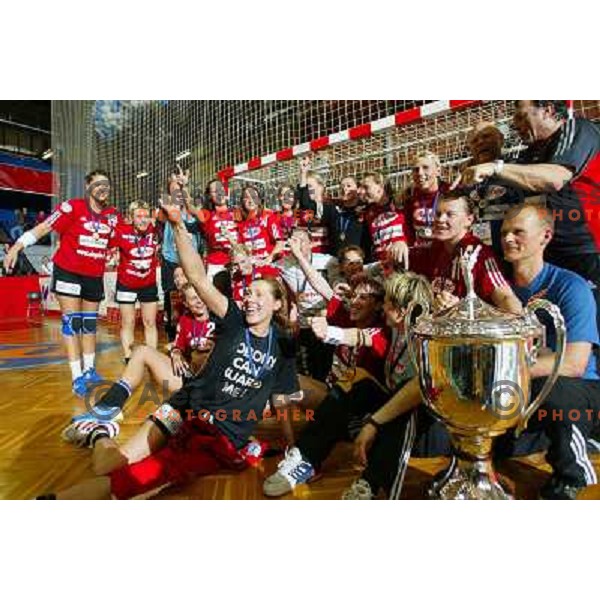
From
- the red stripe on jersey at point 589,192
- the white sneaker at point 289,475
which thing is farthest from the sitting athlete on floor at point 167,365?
the red stripe on jersey at point 589,192

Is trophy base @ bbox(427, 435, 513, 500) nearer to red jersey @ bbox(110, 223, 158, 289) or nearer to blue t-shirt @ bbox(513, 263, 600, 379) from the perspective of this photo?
blue t-shirt @ bbox(513, 263, 600, 379)

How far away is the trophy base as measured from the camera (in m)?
1.41

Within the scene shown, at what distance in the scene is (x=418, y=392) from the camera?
4.90 feet

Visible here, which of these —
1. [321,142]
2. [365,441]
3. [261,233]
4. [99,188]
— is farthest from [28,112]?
[365,441]

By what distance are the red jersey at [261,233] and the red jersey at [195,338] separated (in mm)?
371

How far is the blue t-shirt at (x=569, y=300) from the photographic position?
148 centimetres

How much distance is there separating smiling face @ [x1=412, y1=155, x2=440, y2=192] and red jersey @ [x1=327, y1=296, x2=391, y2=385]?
1.53ft

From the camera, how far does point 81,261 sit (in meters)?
2.20

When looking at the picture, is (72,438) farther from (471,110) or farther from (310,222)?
(471,110)

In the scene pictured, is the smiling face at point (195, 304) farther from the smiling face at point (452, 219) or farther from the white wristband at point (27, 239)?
the smiling face at point (452, 219)

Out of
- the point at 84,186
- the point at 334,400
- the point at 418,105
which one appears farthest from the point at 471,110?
the point at 84,186

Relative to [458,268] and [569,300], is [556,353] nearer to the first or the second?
[569,300]
